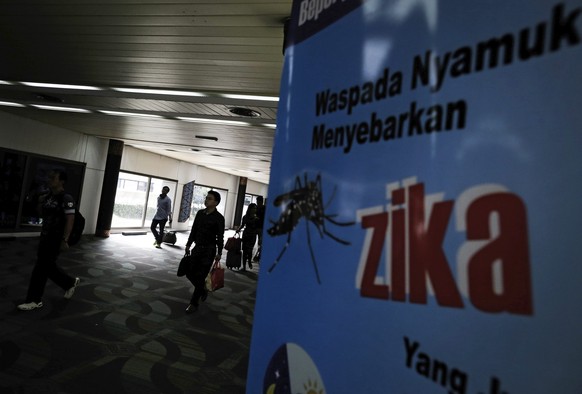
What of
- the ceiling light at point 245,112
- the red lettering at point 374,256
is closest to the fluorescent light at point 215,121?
the ceiling light at point 245,112

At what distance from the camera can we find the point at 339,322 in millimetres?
1089

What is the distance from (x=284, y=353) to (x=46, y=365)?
9.48 ft

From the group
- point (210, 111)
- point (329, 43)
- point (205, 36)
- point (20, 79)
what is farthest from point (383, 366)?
point (20, 79)

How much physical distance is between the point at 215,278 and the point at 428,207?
173 inches

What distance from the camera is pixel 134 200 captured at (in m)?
15.8

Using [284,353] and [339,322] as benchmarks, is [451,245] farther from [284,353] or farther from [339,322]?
[284,353]

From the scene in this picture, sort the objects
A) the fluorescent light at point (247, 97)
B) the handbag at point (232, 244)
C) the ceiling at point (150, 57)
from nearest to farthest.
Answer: the ceiling at point (150, 57) → the fluorescent light at point (247, 97) → the handbag at point (232, 244)

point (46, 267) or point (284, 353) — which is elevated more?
point (284, 353)

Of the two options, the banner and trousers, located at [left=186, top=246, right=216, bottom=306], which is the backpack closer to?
Result: trousers, located at [left=186, top=246, right=216, bottom=306]

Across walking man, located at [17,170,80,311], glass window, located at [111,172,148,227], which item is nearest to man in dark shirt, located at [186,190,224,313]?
walking man, located at [17,170,80,311]

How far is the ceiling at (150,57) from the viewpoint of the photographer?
3533 mm

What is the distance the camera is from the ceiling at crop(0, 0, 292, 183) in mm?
3533

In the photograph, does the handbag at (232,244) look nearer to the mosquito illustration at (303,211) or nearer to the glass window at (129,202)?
the mosquito illustration at (303,211)

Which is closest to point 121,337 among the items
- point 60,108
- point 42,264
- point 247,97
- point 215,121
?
point 42,264
